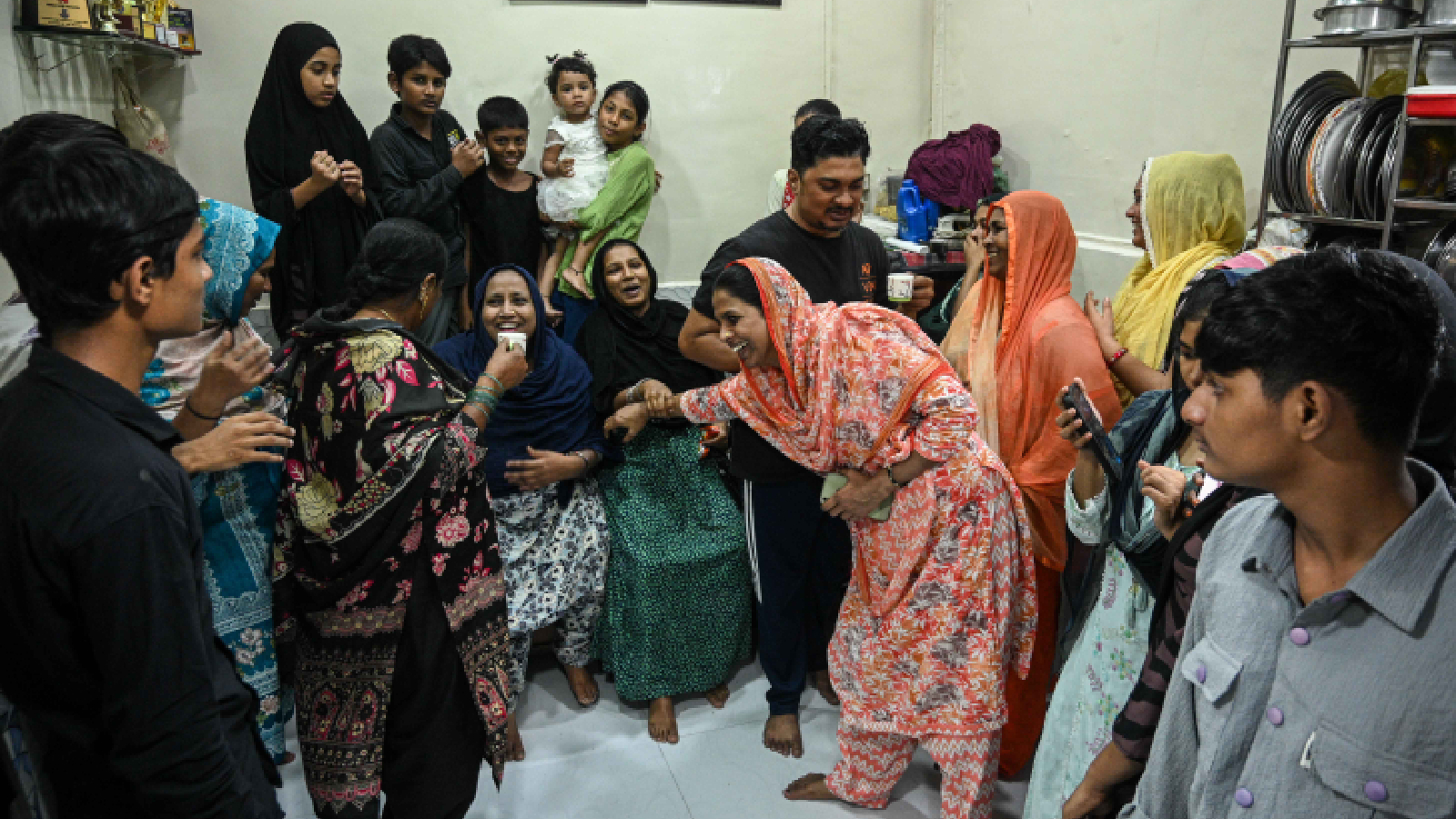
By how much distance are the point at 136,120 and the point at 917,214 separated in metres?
3.11

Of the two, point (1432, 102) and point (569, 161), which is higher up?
point (1432, 102)

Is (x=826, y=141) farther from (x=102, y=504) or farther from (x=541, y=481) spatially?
(x=102, y=504)

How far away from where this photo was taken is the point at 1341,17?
2.27 meters

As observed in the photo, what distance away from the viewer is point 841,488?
2158mm

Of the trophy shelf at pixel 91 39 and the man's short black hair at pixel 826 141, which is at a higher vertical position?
the trophy shelf at pixel 91 39

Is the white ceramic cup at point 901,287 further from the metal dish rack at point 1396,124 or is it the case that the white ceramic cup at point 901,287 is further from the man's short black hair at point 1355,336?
the man's short black hair at point 1355,336

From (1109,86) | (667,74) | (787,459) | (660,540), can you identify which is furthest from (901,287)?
(667,74)

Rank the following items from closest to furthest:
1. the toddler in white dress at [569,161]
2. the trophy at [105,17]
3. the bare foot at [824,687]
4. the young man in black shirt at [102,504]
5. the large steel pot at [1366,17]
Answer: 1. the young man in black shirt at [102,504]
2. the large steel pot at [1366,17]
3. the trophy at [105,17]
4. the bare foot at [824,687]
5. the toddler in white dress at [569,161]

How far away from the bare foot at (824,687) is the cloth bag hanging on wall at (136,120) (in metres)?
2.96

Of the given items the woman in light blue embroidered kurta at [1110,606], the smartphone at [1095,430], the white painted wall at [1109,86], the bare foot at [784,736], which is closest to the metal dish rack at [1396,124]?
the white painted wall at [1109,86]

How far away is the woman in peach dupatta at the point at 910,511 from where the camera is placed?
6.72ft

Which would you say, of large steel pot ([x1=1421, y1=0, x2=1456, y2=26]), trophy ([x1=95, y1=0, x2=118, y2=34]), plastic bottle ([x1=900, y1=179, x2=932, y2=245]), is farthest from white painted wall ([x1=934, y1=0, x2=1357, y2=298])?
trophy ([x1=95, y1=0, x2=118, y2=34])

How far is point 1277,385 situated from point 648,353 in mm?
2327

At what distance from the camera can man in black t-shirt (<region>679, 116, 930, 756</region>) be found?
245 centimetres
